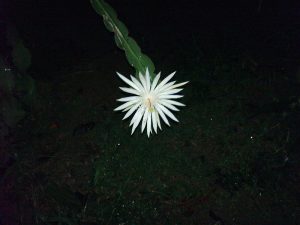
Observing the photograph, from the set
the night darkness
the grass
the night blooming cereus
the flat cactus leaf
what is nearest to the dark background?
the night darkness

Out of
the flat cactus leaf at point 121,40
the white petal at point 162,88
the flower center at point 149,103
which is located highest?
the flat cactus leaf at point 121,40

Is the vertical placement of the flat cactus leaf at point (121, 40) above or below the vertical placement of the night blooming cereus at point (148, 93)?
above

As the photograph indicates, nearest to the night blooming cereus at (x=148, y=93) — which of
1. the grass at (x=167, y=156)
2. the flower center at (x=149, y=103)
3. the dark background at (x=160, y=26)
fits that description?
the flower center at (x=149, y=103)

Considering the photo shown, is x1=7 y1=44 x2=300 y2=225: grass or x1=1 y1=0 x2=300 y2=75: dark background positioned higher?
x1=1 y1=0 x2=300 y2=75: dark background

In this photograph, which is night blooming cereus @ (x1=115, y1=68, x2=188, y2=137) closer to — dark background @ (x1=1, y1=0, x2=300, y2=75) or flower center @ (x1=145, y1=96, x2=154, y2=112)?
flower center @ (x1=145, y1=96, x2=154, y2=112)

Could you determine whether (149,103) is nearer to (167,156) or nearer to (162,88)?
(162,88)

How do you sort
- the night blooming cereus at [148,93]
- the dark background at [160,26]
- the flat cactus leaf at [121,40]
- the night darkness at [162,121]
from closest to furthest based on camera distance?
the night blooming cereus at [148,93] < the flat cactus leaf at [121,40] < the night darkness at [162,121] < the dark background at [160,26]

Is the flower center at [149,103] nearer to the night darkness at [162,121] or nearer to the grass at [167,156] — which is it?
the night darkness at [162,121]

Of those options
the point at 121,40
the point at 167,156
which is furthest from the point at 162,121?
the point at 121,40
